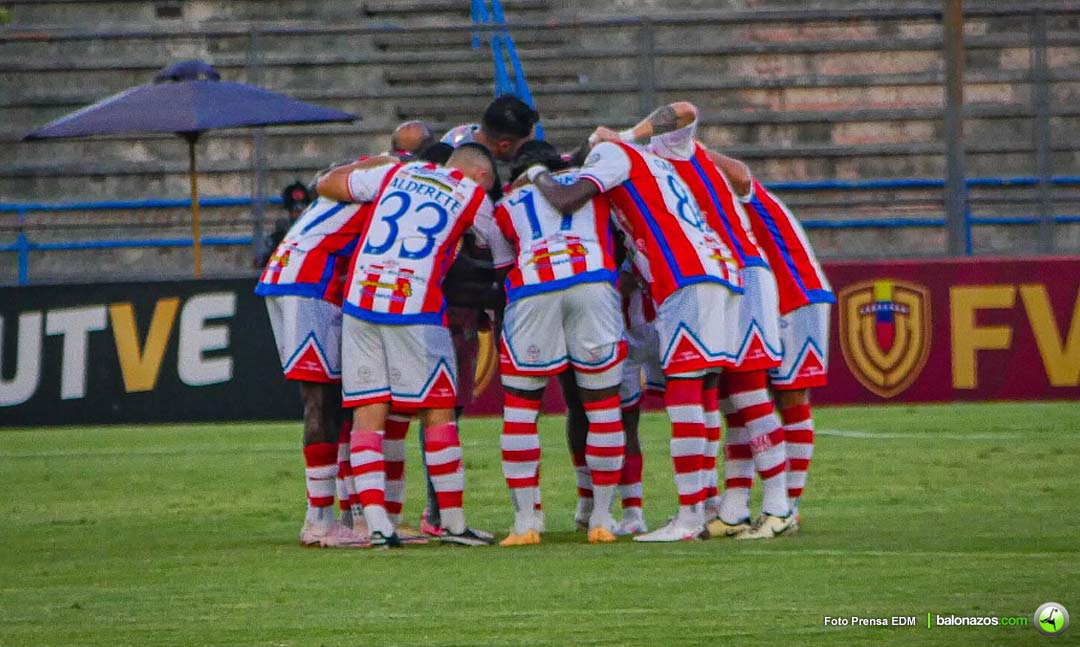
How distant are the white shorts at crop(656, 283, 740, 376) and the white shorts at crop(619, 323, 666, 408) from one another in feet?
2.04

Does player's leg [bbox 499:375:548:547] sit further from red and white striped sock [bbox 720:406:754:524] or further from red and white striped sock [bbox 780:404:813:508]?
red and white striped sock [bbox 780:404:813:508]

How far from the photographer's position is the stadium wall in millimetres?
16828

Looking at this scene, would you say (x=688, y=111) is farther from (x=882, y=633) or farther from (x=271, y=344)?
(x=271, y=344)

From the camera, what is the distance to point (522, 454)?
8.96 m

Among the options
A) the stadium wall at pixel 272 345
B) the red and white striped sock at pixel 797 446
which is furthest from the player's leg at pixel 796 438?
the stadium wall at pixel 272 345

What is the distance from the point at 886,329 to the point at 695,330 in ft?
27.3

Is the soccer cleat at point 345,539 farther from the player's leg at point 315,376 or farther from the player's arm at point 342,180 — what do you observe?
the player's arm at point 342,180

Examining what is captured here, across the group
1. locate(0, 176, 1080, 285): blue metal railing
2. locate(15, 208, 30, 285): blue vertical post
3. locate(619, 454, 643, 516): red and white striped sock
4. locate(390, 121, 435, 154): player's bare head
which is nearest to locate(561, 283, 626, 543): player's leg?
locate(619, 454, 643, 516): red and white striped sock

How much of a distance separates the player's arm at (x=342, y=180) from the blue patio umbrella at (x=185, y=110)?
7.10 meters

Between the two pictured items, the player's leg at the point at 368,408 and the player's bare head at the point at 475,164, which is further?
the player's bare head at the point at 475,164

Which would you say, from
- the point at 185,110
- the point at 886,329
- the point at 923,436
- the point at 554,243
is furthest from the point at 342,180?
the point at 886,329

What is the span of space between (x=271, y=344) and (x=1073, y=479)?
8.12 metres

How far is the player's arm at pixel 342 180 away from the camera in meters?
9.26

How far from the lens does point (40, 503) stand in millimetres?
11523
